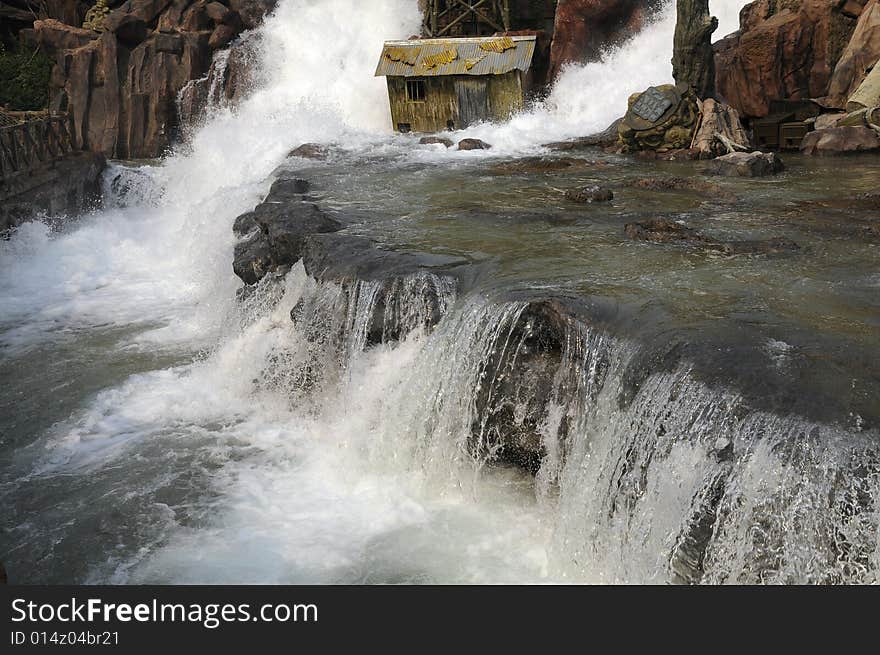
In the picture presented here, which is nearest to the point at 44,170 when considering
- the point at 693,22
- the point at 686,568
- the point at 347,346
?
the point at 347,346

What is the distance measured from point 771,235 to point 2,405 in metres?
6.88

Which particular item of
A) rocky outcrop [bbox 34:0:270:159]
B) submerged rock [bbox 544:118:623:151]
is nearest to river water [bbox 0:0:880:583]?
submerged rock [bbox 544:118:623:151]

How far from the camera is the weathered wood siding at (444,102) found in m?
17.2

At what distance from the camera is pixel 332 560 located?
5.21 meters

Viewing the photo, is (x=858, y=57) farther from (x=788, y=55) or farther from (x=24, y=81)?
(x=24, y=81)

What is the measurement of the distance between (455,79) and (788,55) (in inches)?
253

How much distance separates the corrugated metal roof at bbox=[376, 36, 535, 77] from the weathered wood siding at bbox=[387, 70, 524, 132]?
15 centimetres

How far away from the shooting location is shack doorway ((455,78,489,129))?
17359mm

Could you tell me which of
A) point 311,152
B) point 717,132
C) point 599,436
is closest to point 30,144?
point 311,152

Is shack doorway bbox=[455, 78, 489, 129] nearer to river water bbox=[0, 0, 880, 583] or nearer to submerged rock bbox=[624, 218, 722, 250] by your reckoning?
river water bbox=[0, 0, 880, 583]

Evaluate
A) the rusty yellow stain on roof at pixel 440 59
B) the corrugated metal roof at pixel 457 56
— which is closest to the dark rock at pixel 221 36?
the corrugated metal roof at pixel 457 56

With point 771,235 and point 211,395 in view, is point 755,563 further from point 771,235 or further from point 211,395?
point 211,395

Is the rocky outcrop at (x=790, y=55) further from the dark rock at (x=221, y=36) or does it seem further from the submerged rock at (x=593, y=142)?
the dark rock at (x=221, y=36)

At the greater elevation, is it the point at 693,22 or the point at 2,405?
the point at 693,22
